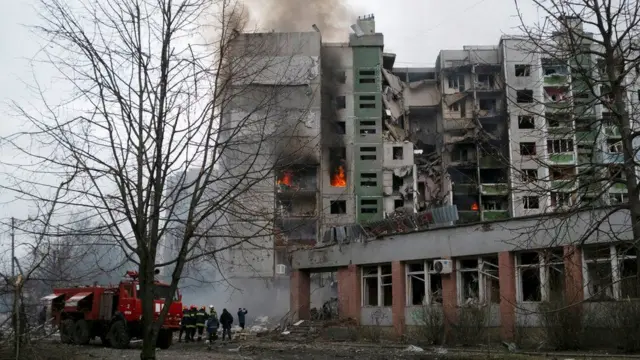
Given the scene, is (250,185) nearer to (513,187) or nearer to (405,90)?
(513,187)

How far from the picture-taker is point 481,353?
19297 millimetres

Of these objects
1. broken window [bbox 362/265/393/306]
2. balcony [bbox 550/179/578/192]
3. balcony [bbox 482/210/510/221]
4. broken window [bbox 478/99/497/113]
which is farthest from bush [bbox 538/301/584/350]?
broken window [bbox 478/99/497/113]

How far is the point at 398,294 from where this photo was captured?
2927 cm

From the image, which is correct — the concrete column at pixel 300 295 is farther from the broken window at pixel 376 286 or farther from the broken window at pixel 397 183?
the broken window at pixel 397 183

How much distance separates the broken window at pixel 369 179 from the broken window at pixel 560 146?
51195 millimetres

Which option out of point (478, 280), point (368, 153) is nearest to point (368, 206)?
point (368, 153)

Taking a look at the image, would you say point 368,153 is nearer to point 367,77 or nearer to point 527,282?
point 367,77

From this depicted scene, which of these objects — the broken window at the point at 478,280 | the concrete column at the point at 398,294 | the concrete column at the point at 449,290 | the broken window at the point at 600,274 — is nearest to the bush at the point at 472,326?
the broken window at the point at 478,280

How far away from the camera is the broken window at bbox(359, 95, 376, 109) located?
64688 mm

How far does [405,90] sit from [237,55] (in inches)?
2477

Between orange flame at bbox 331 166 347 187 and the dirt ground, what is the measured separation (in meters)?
34.9

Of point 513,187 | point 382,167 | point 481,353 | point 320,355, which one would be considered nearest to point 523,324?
point 481,353

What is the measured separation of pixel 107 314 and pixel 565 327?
16.8m

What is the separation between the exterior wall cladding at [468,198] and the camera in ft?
36.6
